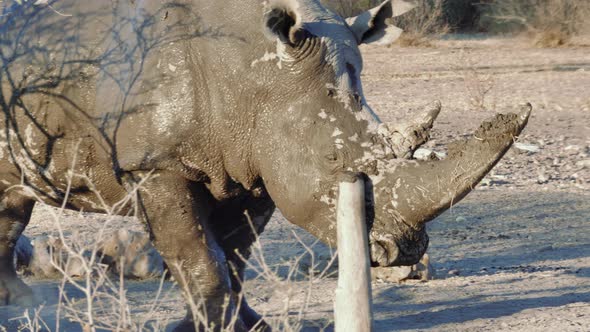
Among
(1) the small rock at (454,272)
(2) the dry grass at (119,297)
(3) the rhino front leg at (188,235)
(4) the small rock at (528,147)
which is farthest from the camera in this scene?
(4) the small rock at (528,147)

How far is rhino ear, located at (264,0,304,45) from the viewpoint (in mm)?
5875

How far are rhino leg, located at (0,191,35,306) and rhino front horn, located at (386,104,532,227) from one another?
2.60 meters

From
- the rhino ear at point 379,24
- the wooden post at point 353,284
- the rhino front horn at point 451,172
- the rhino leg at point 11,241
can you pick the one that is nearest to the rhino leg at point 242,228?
the rhino ear at point 379,24

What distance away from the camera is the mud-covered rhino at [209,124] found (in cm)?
592

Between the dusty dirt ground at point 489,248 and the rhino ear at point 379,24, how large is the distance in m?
1.36

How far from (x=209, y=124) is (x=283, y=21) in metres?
0.68

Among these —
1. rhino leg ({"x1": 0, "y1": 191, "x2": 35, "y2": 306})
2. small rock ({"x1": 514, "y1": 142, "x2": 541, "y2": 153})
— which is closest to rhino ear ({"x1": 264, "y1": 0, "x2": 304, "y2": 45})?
rhino leg ({"x1": 0, "y1": 191, "x2": 35, "y2": 306})

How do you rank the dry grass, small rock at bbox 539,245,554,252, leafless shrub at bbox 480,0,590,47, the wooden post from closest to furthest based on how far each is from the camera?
→ 1. the dry grass
2. the wooden post
3. small rock at bbox 539,245,554,252
4. leafless shrub at bbox 480,0,590,47

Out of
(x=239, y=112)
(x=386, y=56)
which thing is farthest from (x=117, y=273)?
(x=386, y=56)

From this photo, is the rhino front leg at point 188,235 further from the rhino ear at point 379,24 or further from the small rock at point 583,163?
the small rock at point 583,163

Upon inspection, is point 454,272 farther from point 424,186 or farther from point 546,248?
point 424,186

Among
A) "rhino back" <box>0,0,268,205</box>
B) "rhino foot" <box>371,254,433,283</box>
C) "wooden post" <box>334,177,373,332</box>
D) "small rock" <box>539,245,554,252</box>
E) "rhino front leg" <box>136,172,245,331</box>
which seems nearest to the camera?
"wooden post" <box>334,177,373,332</box>

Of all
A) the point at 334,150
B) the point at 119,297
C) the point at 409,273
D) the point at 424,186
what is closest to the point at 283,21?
the point at 334,150

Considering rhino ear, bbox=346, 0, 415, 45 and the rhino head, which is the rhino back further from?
rhino ear, bbox=346, 0, 415, 45
